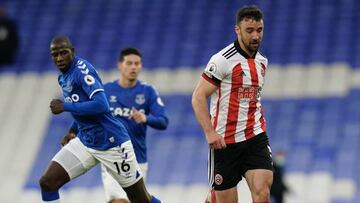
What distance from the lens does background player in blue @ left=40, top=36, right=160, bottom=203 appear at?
9.63 meters

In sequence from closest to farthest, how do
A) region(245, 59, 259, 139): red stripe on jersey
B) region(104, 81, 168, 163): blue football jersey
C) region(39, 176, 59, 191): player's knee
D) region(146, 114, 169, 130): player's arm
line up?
region(245, 59, 259, 139): red stripe on jersey < region(39, 176, 59, 191): player's knee < region(146, 114, 169, 130): player's arm < region(104, 81, 168, 163): blue football jersey

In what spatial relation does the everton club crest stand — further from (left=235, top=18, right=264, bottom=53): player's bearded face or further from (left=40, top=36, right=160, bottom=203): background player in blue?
(left=235, top=18, right=264, bottom=53): player's bearded face

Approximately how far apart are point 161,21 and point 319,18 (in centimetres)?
315

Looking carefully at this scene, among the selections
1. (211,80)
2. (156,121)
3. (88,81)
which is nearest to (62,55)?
(88,81)

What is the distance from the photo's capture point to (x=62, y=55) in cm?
974

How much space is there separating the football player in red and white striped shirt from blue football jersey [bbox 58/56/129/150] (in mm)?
1015

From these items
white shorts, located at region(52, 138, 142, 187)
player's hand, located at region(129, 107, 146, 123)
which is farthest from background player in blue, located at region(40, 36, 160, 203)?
player's hand, located at region(129, 107, 146, 123)

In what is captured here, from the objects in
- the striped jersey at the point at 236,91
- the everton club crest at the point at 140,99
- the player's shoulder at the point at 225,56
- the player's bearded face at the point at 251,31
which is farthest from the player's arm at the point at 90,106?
the everton club crest at the point at 140,99

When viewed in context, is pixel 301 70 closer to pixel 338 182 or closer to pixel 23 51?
pixel 338 182

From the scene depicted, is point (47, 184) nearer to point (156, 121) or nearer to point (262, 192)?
point (156, 121)

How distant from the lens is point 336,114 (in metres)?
18.6

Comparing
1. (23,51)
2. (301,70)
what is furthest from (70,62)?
(23,51)

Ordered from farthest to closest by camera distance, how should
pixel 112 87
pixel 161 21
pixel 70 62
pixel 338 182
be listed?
1. pixel 161 21
2. pixel 338 182
3. pixel 112 87
4. pixel 70 62

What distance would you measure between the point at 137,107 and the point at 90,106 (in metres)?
1.96
